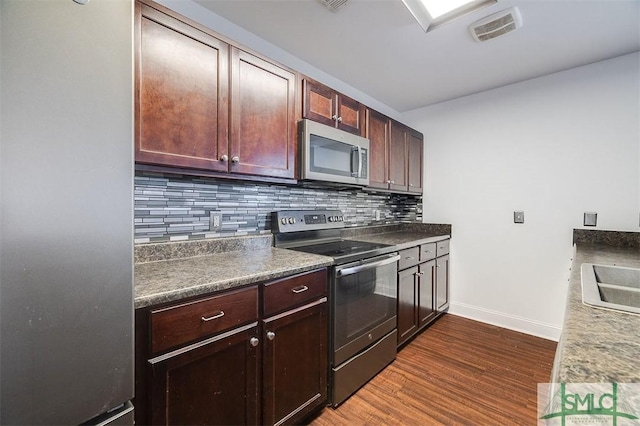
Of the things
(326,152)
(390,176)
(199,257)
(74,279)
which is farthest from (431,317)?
(74,279)

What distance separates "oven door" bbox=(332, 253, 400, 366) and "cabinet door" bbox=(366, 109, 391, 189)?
755 mm

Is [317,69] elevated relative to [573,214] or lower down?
elevated

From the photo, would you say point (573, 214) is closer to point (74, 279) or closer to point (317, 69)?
point (317, 69)

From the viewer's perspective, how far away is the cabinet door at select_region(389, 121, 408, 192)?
270cm

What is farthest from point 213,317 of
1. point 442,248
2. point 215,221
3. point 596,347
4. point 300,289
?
point 442,248

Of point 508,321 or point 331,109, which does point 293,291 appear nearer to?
point 331,109

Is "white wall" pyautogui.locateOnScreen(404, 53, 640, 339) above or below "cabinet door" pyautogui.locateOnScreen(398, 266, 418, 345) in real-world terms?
above

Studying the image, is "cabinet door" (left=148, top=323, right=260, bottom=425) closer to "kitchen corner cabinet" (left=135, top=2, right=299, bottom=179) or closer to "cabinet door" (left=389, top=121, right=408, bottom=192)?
"kitchen corner cabinet" (left=135, top=2, right=299, bottom=179)

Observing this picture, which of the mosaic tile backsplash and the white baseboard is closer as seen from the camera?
the mosaic tile backsplash

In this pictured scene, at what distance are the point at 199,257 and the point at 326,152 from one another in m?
1.07

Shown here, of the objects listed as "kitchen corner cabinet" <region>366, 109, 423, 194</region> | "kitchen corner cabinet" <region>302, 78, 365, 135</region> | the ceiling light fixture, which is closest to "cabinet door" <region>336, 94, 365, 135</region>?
"kitchen corner cabinet" <region>302, 78, 365, 135</region>

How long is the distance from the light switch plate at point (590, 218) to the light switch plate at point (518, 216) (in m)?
0.44

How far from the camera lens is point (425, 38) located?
1960 mm

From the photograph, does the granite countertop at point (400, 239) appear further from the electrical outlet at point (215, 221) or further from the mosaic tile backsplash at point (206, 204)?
the electrical outlet at point (215, 221)
